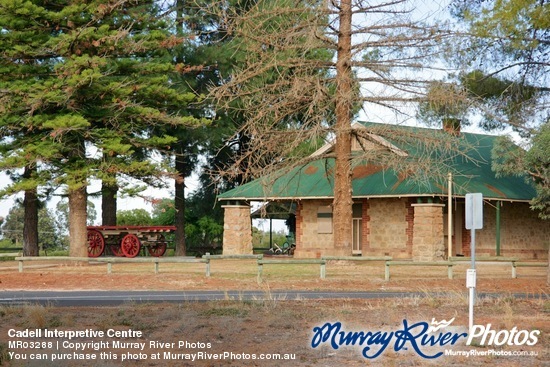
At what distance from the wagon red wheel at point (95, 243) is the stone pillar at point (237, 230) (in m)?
5.68

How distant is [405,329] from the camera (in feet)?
46.5

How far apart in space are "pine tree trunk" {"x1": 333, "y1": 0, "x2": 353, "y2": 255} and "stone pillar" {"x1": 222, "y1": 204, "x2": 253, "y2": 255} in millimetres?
9419

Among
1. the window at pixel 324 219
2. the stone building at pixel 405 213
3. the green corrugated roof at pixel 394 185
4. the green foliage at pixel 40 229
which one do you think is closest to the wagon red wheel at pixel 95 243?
the stone building at pixel 405 213

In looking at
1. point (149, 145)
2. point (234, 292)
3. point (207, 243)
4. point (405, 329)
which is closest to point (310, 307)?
point (405, 329)

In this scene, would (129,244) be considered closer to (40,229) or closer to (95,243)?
(95,243)

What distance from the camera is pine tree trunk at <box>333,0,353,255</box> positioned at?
31.7m

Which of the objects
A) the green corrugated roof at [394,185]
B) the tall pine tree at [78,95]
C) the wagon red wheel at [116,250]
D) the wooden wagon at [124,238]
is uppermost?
the tall pine tree at [78,95]

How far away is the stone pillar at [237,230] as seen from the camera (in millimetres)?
41469

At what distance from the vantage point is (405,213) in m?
39.2

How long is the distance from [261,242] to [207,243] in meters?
16.2

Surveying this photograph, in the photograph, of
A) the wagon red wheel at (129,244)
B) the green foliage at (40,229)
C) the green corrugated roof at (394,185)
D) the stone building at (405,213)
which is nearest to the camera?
the stone building at (405,213)

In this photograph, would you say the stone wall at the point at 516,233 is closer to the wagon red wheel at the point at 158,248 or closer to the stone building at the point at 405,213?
the stone building at the point at 405,213

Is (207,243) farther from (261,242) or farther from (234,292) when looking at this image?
(234,292)

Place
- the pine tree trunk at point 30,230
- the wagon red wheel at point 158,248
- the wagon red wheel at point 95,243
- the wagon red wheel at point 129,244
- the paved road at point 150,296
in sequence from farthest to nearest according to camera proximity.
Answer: the pine tree trunk at point 30,230 < the wagon red wheel at point 158,248 < the wagon red wheel at point 95,243 < the wagon red wheel at point 129,244 < the paved road at point 150,296
